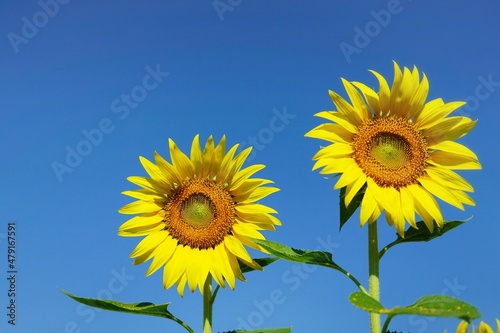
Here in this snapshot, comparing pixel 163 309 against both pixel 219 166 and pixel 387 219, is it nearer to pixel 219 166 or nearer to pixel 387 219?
pixel 219 166

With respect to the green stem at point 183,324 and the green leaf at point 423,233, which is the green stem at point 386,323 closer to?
the green leaf at point 423,233

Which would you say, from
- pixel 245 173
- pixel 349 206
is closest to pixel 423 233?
pixel 349 206

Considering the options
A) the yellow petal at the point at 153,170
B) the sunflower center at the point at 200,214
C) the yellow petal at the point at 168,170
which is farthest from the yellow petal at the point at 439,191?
the yellow petal at the point at 153,170

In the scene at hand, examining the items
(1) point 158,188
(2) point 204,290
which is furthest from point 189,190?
(2) point 204,290

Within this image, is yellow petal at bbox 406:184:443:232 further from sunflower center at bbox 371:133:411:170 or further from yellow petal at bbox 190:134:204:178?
yellow petal at bbox 190:134:204:178

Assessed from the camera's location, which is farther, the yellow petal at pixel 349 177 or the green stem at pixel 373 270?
the yellow petal at pixel 349 177

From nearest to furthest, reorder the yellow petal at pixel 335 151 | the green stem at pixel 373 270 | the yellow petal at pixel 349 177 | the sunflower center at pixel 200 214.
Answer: the green stem at pixel 373 270 → the yellow petal at pixel 349 177 → the yellow petal at pixel 335 151 → the sunflower center at pixel 200 214

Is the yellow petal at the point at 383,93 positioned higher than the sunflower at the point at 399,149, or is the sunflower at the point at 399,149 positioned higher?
the yellow petal at the point at 383,93

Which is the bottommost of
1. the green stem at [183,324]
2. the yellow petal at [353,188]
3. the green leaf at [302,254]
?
the green stem at [183,324]
